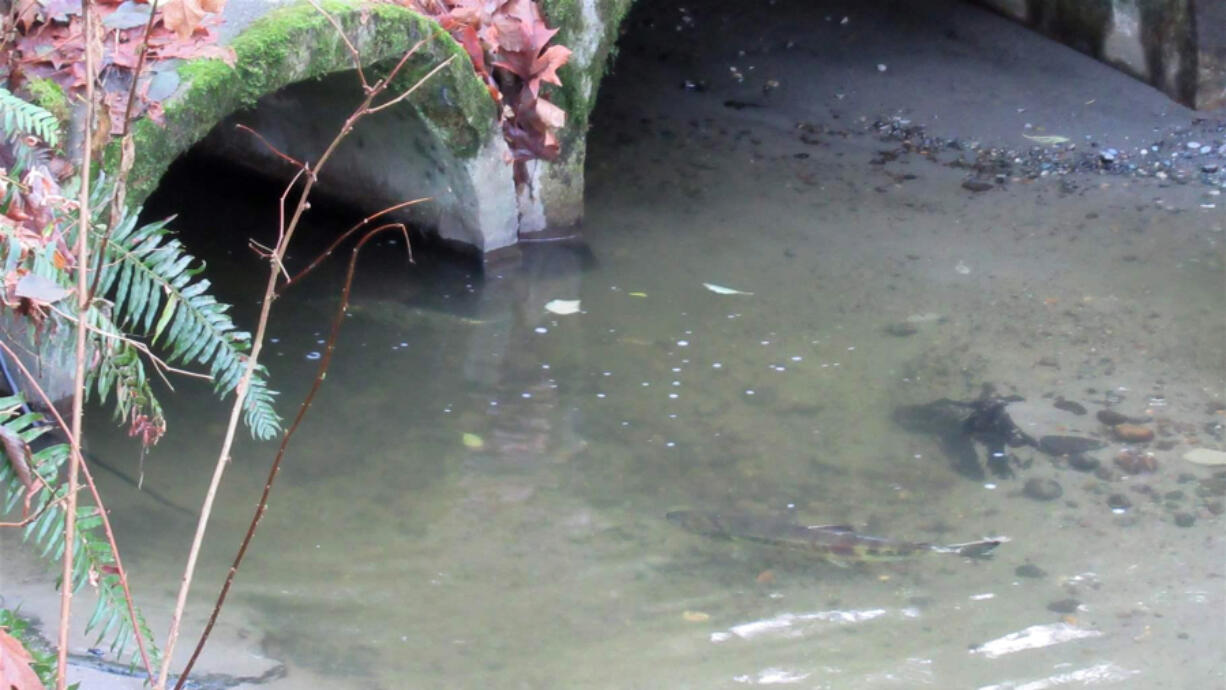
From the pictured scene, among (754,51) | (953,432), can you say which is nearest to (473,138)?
(953,432)

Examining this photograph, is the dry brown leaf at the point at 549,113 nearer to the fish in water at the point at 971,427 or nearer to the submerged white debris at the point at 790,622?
the fish in water at the point at 971,427

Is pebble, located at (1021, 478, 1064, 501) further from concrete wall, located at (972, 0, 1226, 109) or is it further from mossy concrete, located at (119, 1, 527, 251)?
concrete wall, located at (972, 0, 1226, 109)

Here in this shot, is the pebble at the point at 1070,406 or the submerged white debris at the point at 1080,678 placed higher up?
the pebble at the point at 1070,406

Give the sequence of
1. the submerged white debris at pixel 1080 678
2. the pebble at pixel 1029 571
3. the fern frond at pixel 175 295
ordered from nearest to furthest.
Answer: the fern frond at pixel 175 295 → the submerged white debris at pixel 1080 678 → the pebble at pixel 1029 571

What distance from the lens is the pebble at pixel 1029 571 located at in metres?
3.40

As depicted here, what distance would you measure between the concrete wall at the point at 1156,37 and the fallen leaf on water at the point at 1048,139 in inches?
32.6

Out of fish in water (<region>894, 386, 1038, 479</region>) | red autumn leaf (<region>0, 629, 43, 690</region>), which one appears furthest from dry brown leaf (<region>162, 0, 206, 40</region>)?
fish in water (<region>894, 386, 1038, 479</region>)

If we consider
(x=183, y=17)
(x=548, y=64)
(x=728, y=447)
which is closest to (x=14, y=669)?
(x=183, y=17)

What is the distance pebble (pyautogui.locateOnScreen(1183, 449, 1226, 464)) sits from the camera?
3.93 metres

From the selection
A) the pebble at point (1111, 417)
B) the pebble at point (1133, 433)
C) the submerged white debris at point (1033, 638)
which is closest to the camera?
the submerged white debris at point (1033, 638)

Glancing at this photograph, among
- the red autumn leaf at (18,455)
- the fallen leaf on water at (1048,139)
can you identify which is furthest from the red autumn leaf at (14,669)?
the fallen leaf on water at (1048,139)

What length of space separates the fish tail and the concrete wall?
14.9 ft

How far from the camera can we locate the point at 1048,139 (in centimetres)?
684

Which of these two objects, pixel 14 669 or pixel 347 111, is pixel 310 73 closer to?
pixel 347 111
